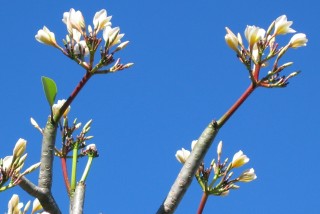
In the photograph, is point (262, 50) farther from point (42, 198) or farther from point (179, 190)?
point (42, 198)

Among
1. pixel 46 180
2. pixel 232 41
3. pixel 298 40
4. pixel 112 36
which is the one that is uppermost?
pixel 298 40

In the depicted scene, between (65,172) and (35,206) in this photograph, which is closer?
(35,206)

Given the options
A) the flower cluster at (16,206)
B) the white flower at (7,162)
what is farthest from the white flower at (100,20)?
the flower cluster at (16,206)

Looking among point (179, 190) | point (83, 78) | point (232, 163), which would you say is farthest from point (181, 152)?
point (83, 78)

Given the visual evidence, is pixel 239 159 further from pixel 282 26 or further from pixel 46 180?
pixel 46 180

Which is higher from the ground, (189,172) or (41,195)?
(189,172)

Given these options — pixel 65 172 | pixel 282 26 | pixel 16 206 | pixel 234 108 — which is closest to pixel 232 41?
pixel 282 26

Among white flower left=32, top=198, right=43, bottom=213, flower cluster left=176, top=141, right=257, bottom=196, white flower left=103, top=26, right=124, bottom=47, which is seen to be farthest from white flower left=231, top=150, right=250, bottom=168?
white flower left=32, top=198, right=43, bottom=213

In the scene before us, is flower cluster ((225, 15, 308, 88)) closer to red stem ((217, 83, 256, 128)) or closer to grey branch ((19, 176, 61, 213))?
red stem ((217, 83, 256, 128))
